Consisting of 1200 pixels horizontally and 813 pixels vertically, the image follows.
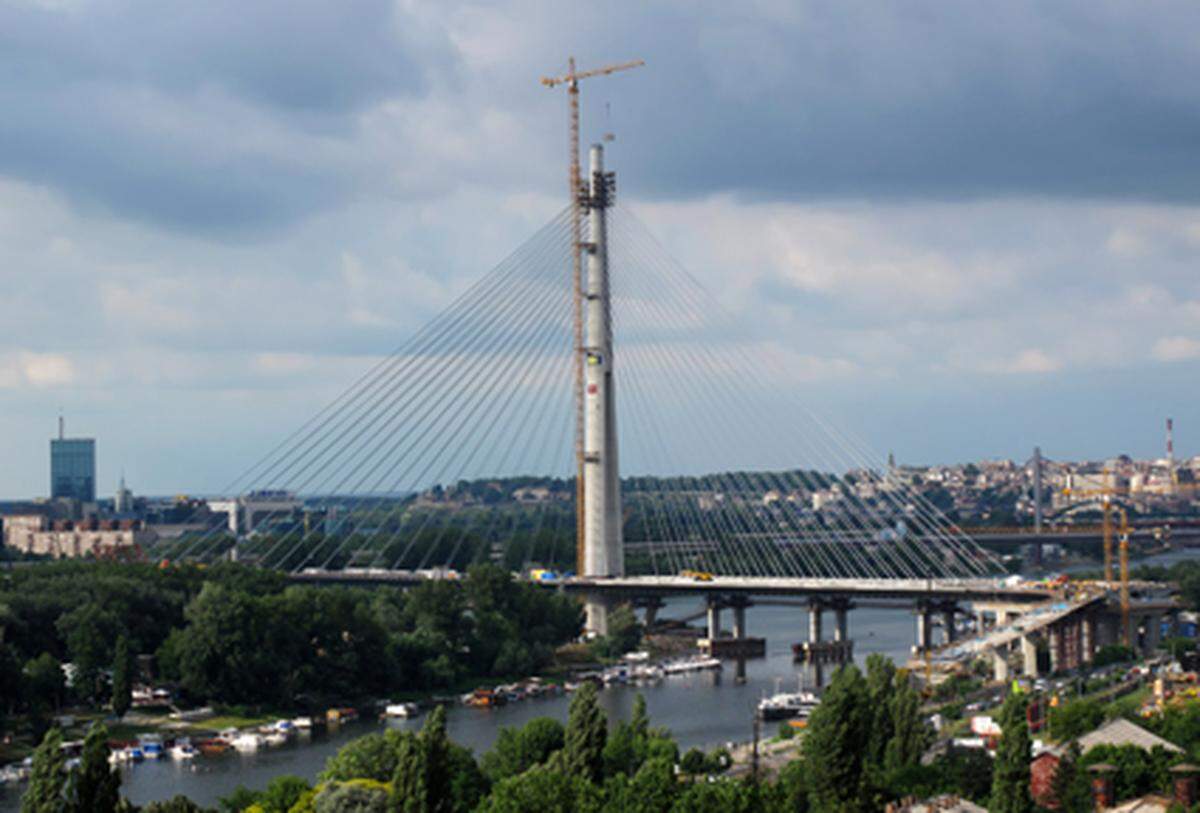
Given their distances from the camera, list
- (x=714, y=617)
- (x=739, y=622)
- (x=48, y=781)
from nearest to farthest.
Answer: (x=48, y=781)
(x=739, y=622)
(x=714, y=617)

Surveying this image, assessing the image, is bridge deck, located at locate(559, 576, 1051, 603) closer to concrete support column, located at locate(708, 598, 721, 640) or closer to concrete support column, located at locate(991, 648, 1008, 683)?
concrete support column, located at locate(708, 598, 721, 640)

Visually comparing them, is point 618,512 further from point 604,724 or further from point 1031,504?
point 1031,504

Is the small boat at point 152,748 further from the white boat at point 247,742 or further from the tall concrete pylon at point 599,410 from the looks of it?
the tall concrete pylon at point 599,410

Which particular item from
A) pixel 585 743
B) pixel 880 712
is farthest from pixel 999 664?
pixel 585 743

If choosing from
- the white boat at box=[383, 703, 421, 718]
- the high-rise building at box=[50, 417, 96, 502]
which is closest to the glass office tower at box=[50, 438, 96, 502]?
the high-rise building at box=[50, 417, 96, 502]

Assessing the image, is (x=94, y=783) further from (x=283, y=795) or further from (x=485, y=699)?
(x=485, y=699)

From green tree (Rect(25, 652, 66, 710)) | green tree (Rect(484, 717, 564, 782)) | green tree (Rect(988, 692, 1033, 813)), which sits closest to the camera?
green tree (Rect(988, 692, 1033, 813))
